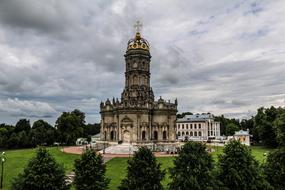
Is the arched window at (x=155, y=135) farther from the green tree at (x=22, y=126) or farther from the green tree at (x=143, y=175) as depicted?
the green tree at (x=22, y=126)

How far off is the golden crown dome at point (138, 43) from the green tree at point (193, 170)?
139ft

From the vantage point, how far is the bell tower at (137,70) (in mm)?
57787

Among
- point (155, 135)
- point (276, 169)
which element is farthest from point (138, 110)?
point (276, 169)

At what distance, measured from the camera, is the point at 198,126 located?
96.9 m

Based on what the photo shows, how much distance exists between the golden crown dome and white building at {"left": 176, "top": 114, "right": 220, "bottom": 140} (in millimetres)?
42752

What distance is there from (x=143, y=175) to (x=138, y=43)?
44.3 meters

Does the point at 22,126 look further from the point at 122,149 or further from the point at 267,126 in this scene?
the point at 267,126

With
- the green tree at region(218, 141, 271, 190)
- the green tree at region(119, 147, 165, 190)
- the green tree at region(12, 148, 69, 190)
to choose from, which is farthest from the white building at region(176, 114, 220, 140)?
the green tree at region(12, 148, 69, 190)

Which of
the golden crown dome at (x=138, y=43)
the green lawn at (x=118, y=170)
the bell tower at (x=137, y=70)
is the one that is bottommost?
the green lawn at (x=118, y=170)

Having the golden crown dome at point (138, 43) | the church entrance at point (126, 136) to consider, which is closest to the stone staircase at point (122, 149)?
the church entrance at point (126, 136)

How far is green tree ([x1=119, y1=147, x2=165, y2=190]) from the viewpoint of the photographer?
18.0 m

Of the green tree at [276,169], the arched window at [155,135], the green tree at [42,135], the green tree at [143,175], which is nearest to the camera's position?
the green tree at [143,175]

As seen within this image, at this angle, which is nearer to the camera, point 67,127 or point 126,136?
point 126,136

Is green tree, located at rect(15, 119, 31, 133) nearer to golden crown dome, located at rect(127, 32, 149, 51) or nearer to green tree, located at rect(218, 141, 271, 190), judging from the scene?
golden crown dome, located at rect(127, 32, 149, 51)
